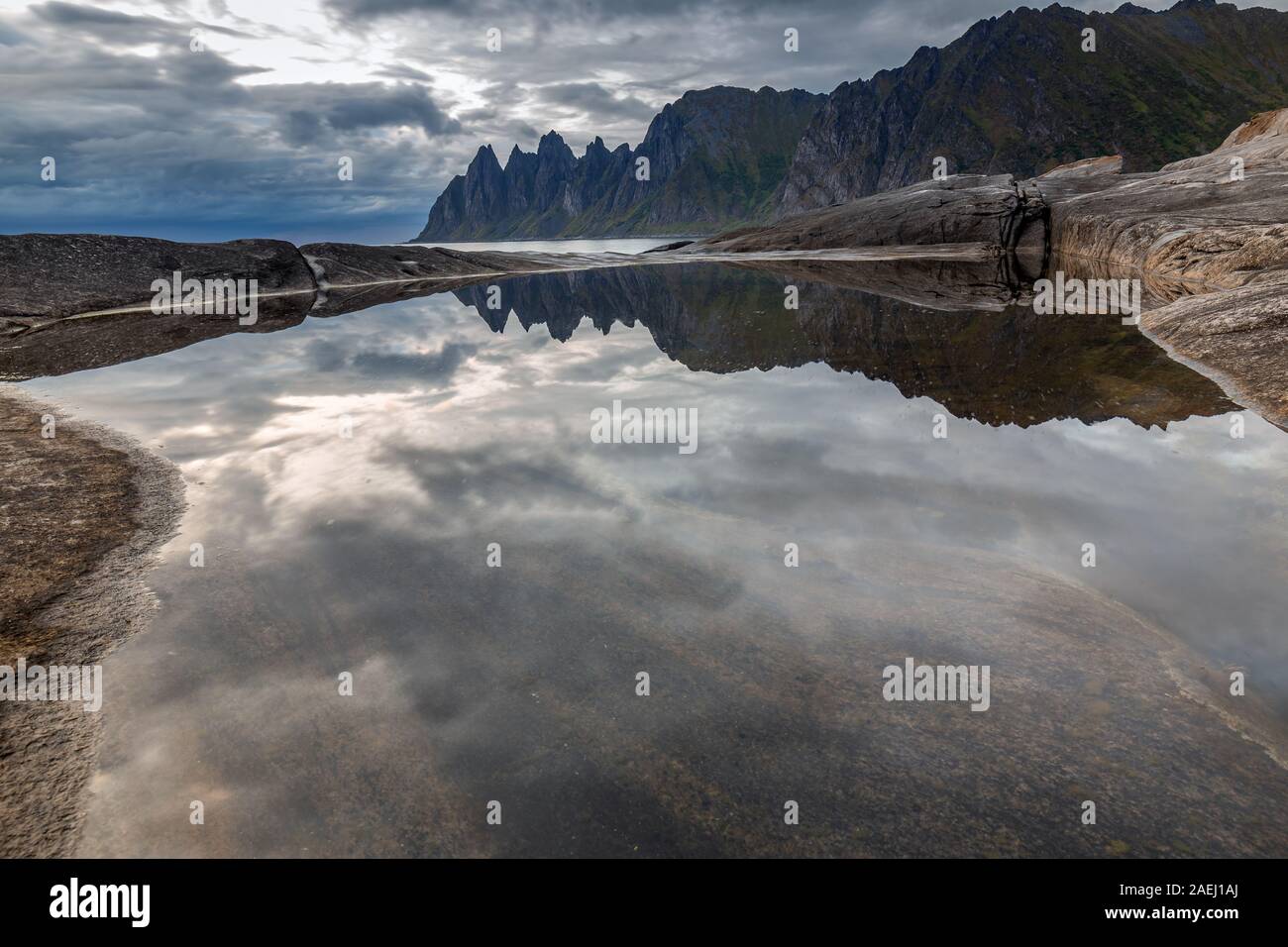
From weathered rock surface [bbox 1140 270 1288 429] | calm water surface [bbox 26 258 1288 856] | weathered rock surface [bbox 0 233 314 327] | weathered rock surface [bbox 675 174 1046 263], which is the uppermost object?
weathered rock surface [bbox 675 174 1046 263]

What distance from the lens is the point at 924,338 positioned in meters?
18.6

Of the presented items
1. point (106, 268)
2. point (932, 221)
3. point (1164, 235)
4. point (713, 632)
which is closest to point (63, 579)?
point (713, 632)

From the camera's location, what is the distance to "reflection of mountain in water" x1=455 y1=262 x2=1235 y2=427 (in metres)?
11.9

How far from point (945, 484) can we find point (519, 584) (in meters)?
5.27

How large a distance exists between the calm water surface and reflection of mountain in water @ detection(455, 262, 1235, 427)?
0.26m

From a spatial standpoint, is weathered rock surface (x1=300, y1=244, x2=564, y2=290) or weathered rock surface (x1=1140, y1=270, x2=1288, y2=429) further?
weathered rock surface (x1=300, y1=244, x2=564, y2=290)

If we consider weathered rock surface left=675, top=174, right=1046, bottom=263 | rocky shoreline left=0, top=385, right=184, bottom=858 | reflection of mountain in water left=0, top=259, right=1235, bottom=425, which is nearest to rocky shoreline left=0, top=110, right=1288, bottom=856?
A: rocky shoreline left=0, top=385, right=184, bottom=858

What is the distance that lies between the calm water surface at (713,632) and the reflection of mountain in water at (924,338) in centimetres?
26

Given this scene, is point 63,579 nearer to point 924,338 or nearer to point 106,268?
point 924,338

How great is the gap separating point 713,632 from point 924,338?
50.8ft

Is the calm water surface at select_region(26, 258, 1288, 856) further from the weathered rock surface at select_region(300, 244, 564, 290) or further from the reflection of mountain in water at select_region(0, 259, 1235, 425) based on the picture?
the weathered rock surface at select_region(300, 244, 564, 290)

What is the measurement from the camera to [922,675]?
5039mm

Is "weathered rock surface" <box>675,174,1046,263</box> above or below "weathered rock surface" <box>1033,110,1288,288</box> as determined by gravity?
above

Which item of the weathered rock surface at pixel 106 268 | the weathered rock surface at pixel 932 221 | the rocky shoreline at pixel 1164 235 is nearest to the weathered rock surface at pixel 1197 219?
the rocky shoreline at pixel 1164 235
